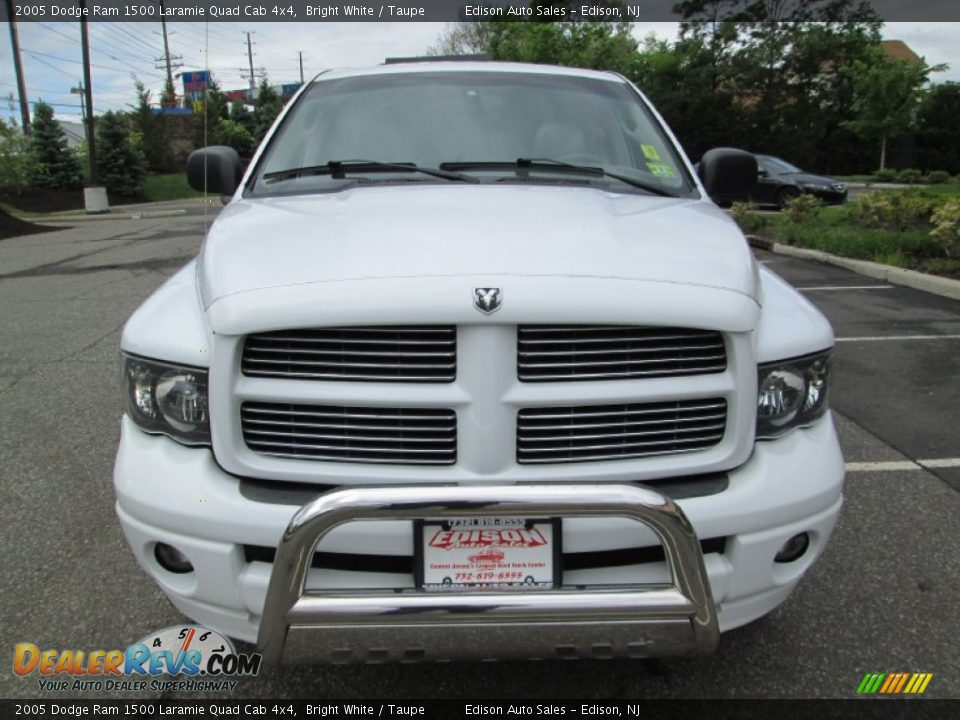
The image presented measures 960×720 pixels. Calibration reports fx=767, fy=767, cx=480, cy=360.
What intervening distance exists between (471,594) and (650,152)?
2.19 metres

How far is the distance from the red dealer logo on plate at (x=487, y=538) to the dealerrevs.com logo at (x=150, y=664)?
0.81 meters

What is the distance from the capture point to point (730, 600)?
199cm

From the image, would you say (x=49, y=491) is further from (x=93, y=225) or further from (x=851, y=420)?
(x=93, y=225)

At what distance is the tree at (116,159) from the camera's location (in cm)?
2630

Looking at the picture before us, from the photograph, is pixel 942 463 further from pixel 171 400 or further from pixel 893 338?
pixel 171 400

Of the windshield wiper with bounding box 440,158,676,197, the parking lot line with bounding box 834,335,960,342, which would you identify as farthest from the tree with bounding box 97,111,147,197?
the windshield wiper with bounding box 440,158,676,197

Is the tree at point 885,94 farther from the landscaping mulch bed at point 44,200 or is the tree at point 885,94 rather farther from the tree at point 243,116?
the tree at point 243,116

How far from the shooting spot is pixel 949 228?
8.70m

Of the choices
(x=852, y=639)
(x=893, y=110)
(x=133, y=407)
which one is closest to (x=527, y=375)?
(x=133, y=407)

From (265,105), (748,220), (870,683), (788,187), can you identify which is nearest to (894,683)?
(870,683)

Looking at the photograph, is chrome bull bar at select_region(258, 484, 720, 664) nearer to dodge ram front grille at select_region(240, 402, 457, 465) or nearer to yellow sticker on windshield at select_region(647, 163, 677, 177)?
dodge ram front grille at select_region(240, 402, 457, 465)

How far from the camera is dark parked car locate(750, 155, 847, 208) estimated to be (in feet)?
60.6

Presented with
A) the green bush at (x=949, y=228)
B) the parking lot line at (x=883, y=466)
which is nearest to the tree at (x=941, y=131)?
the green bush at (x=949, y=228)

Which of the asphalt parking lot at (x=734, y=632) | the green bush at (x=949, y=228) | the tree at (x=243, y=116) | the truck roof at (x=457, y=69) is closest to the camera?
the asphalt parking lot at (x=734, y=632)
